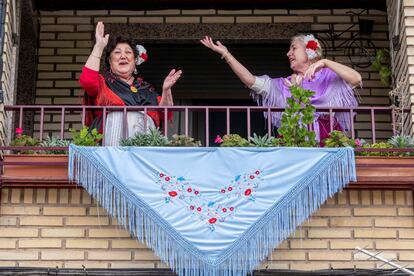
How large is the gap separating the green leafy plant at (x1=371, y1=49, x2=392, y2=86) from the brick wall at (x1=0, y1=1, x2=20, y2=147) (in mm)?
4000

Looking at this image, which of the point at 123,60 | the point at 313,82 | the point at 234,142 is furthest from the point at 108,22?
the point at 234,142

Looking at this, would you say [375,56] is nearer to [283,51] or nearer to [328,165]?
[283,51]

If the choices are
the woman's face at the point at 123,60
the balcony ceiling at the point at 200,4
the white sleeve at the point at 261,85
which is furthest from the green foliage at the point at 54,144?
the balcony ceiling at the point at 200,4

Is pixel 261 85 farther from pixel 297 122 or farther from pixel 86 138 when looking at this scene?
pixel 86 138

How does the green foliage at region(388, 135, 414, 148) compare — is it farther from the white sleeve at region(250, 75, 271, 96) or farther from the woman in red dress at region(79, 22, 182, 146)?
the woman in red dress at region(79, 22, 182, 146)

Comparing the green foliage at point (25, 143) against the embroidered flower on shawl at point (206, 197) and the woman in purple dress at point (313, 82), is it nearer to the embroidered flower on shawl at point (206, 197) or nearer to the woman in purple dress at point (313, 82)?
the embroidered flower on shawl at point (206, 197)

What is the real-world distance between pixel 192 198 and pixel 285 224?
2.68 feet

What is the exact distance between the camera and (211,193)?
8766mm

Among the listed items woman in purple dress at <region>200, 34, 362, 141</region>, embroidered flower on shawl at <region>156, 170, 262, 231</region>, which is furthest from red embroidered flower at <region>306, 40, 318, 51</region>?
embroidered flower on shawl at <region>156, 170, 262, 231</region>

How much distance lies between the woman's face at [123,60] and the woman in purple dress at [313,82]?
2.43 ft

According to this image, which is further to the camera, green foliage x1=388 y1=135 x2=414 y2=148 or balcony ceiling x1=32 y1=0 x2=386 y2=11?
balcony ceiling x1=32 y1=0 x2=386 y2=11

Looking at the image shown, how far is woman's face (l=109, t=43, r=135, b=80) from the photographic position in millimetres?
10141

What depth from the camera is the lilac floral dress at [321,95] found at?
1002 centimetres

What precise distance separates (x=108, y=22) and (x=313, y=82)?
3032 mm
